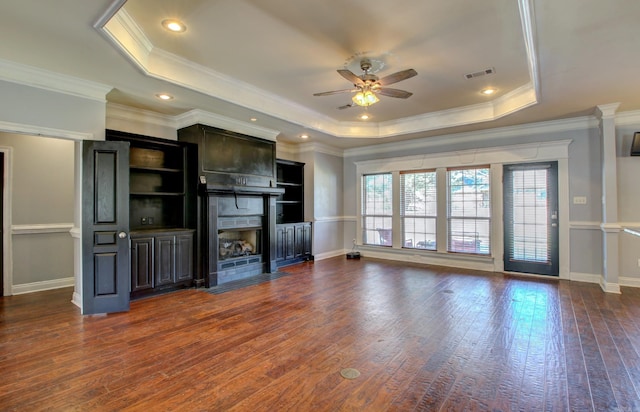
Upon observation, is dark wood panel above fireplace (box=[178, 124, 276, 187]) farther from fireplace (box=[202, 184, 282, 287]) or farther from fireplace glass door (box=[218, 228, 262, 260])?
fireplace glass door (box=[218, 228, 262, 260])

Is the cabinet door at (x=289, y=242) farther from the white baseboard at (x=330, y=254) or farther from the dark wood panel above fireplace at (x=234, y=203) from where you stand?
the white baseboard at (x=330, y=254)

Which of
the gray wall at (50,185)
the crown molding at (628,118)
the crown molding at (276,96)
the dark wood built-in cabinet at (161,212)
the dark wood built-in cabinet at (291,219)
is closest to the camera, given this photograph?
the crown molding at (276,96)

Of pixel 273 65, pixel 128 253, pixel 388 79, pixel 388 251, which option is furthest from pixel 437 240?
pixel 128 253

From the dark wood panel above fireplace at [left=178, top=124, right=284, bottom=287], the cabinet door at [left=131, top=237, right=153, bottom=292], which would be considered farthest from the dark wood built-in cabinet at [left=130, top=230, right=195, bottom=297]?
the dark wood panel above fireplace at [left=178, top=124, right=284, bottom=287]

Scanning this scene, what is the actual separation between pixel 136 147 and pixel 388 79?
400 centimetres

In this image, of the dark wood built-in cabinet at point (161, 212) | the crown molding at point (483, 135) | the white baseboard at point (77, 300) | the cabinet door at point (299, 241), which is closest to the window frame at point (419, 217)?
the crown molding at point (483, 135)

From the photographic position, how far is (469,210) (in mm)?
6465

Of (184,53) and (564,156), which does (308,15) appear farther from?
(564,156)

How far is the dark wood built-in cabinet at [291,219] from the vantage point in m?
6.72

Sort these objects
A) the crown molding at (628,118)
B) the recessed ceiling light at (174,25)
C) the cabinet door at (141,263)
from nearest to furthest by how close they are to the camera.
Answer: the recessed ceiling light at (174,25)
the cabinet door at (141,263)
the crown molding at (628,118)

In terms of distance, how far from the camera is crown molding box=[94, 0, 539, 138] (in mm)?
2898

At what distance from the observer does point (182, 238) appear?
16.1 ft

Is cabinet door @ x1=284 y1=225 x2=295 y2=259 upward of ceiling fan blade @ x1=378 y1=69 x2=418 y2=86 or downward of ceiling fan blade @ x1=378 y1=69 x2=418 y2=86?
downward

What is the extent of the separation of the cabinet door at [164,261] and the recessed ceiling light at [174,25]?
2801 mm
